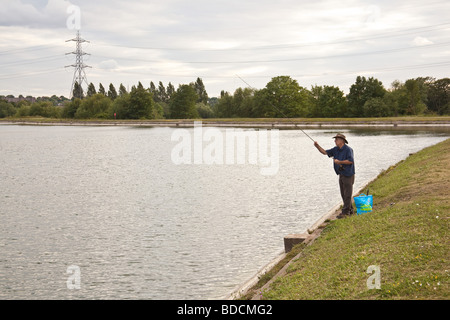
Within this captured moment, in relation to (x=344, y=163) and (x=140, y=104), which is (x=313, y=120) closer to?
(x=140, y=104)

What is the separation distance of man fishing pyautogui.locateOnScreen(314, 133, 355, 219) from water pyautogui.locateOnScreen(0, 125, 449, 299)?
8.50ft

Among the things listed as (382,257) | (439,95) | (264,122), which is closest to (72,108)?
(264,122)

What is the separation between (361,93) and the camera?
135m

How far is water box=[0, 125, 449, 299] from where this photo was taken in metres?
12.7

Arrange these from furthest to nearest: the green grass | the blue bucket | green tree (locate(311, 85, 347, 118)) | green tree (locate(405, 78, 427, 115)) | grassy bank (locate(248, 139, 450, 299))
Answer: green tree (locate(311, 85, 347, 118)), green tree (locate(405, 78, 427, 115)), the green grass, the blue bucket, grassy bank (locate(248, 139, 450, 299))

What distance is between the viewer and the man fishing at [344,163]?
14.4 m

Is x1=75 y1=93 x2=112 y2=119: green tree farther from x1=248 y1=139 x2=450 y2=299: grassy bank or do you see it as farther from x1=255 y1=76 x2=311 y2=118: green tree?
x1=248 y1=139 x2=450 y2=299: grassy bank

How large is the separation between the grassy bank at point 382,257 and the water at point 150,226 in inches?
97.8

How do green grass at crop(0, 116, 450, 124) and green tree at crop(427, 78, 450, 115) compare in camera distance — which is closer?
green grass at crop(0, 116, 450, 124)

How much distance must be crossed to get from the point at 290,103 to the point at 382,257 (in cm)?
14039

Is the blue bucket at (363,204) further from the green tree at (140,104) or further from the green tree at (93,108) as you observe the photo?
the green tree at (93,108)

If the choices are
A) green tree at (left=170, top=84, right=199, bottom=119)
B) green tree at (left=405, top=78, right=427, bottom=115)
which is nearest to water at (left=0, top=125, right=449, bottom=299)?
green tree at (left=405, top=78, right=427, bottom=115)

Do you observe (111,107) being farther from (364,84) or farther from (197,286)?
(197,286)

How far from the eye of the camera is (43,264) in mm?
14281
